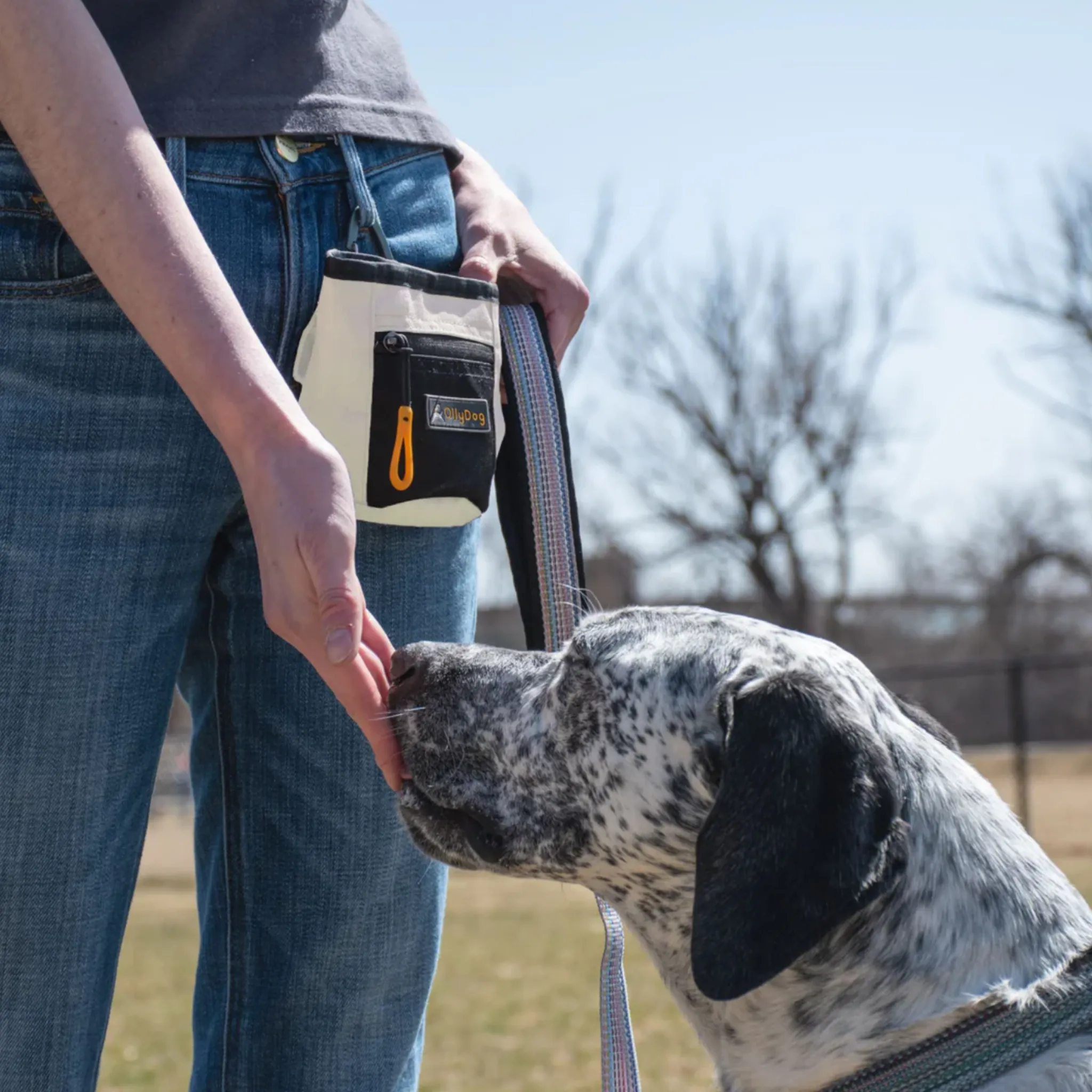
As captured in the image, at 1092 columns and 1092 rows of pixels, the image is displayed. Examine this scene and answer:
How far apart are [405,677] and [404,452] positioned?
360mm

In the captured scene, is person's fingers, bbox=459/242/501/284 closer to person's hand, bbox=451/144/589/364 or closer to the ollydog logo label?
person's hand, bbox=451/144/589/364

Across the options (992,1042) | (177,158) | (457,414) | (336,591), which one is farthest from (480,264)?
(992,1042)

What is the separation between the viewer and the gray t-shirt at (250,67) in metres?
1.79

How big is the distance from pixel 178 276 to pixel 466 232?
2.25 feet

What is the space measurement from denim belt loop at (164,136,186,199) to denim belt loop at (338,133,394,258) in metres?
0.23

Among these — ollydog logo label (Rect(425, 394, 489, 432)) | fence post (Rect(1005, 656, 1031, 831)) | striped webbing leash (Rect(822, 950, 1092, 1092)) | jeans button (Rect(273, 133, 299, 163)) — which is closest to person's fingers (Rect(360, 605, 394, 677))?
ollydog logo label (Rect(425, 394, 489, 432))

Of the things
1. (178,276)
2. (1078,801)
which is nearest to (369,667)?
(178,276)

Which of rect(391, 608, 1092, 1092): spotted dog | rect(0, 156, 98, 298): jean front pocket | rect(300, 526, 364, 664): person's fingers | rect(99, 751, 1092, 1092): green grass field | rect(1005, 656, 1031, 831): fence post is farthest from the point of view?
rect(1005, 656, 1031, 831): fence post

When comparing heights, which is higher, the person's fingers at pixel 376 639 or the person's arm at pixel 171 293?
the person's arm at pixel 171 293

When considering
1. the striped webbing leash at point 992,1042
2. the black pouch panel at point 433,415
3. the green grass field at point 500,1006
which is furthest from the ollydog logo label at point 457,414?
the green grass field at point 500,1006

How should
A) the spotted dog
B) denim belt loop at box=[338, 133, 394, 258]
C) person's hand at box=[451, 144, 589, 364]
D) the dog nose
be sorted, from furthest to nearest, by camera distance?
person's hand at box=[451, 144, 589, 364], the dog nose, denim belt loop at box=[338, 133, 394, 258], the spotted dog

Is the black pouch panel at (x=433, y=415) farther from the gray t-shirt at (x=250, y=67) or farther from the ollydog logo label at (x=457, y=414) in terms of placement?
the gray t-shirt at (x=250, y=67)

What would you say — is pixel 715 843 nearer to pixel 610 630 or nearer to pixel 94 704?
pixel 610 630

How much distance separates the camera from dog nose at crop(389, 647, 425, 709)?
2043mm
